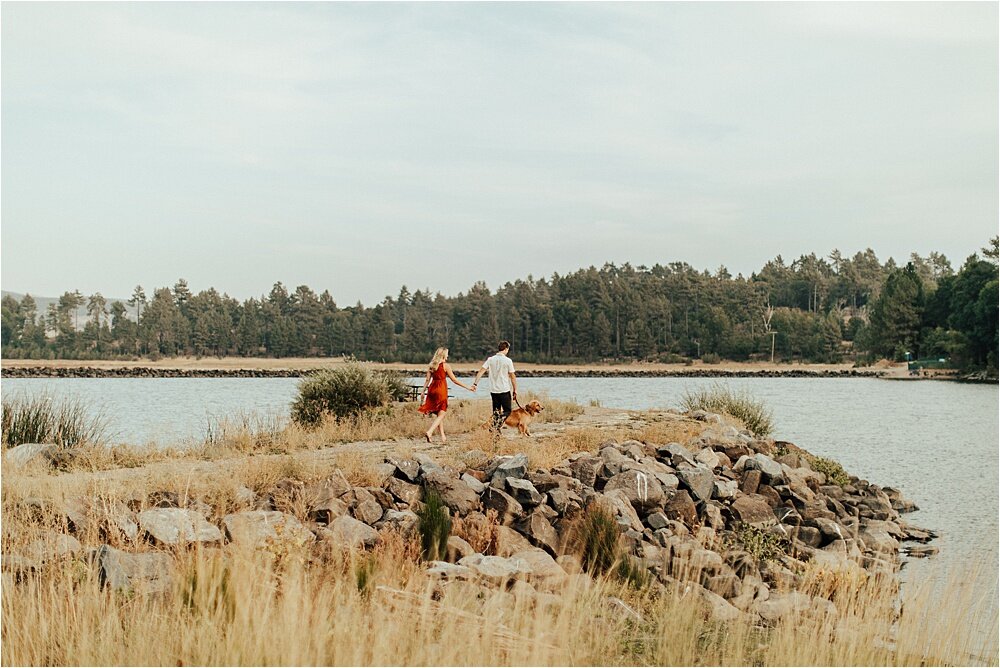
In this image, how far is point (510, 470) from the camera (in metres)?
12.1

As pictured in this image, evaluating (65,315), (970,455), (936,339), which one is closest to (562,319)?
(936,339)

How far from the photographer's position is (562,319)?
352ft

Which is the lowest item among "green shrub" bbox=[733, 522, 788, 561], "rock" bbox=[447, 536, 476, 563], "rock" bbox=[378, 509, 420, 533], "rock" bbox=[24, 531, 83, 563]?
"green shrub" bbox=[733, 522, 788, 561]

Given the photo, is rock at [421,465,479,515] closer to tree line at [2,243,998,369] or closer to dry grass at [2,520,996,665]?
dry grass at [2,520,996,665]

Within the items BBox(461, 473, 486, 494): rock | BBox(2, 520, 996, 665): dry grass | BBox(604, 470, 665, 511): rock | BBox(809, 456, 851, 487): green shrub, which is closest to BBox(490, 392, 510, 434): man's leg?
BBox(604, 470, 665, 511): rock

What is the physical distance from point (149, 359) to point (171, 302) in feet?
36.2

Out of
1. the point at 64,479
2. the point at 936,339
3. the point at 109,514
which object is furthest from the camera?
the point at 936,339

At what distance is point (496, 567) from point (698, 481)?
6.20 m

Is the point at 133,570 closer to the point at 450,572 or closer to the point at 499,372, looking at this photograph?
the point at 450,572

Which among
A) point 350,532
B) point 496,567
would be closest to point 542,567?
point 496,567

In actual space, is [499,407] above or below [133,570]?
above

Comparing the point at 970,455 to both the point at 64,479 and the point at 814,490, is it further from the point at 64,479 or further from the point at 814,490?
the point at 64,479

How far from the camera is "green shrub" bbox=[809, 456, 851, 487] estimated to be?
1859 cm

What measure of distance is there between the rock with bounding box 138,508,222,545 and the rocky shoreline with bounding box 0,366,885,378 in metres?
78.2
